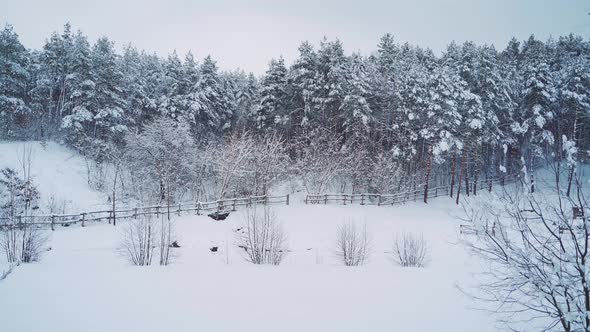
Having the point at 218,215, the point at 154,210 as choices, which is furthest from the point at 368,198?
the point at 154,210

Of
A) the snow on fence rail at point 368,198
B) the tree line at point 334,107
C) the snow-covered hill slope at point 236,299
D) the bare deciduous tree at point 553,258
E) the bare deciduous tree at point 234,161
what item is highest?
the tree line at point 334,107

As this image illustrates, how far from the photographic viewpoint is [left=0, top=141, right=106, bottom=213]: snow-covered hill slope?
27.1 metres

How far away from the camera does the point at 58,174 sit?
30250 mm

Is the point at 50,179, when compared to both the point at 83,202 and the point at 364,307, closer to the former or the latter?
the point at 83,202

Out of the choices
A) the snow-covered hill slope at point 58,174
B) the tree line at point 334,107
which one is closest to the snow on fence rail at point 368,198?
the tree line at point 334,107

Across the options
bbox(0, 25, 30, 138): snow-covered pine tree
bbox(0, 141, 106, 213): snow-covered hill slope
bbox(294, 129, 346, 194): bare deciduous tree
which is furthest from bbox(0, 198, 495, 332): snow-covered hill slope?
bbox(0, 25, 30, 138): snow-covered pine tree

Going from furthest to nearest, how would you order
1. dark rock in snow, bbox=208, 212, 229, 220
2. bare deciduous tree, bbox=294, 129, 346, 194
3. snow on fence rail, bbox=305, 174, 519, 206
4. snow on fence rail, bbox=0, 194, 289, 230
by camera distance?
1. bare deciduous tree, bbox=294, 129, 346, 194
2. snow on fence rail, bbox=305, 174, 519, 206
3. dark rock in snow, bbox=208, 212, 229, 220
4. snow on fence rail, bbox=0, 194, 289, 230

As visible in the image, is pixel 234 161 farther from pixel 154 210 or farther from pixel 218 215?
pixel 154 210

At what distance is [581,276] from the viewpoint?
457cm

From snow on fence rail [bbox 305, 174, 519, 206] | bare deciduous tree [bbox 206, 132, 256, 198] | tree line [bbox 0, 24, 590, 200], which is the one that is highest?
tree line [bbox 0, 24, 590, 200]

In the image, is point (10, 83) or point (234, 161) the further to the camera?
point (10, 83)

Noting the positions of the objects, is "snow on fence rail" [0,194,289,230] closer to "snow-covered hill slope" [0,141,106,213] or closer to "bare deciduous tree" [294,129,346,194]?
"snow-covered hill slope" [0,141,106,213]

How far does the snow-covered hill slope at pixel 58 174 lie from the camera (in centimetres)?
2712

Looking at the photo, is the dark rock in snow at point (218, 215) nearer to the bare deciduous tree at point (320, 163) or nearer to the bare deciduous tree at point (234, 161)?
the bare deciduous tree at point (234, 161)
